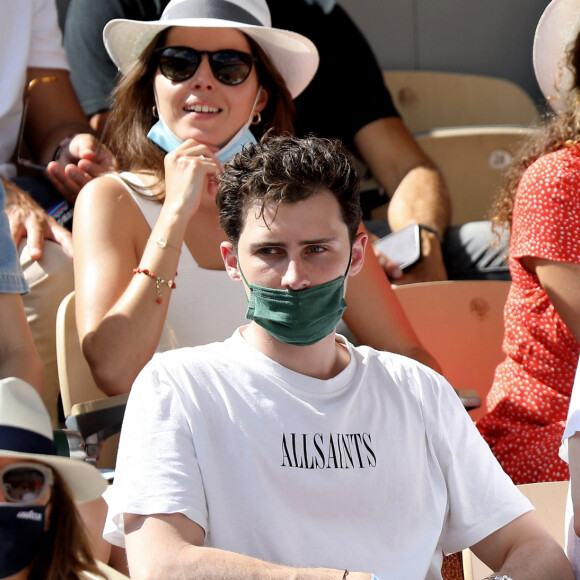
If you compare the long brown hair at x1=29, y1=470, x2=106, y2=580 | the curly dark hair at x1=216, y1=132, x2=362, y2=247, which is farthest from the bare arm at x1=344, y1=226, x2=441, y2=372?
the long brown hair at x1=29, y1=470, x2=106, y2=580

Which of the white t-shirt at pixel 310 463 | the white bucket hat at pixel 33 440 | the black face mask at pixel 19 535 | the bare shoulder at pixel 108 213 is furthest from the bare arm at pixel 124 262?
the black face mask at pixel 19 535

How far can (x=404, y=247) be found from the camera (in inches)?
151

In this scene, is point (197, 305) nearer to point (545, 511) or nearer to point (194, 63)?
point (194, 63)

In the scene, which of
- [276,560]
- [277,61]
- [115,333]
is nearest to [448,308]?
[277,61]

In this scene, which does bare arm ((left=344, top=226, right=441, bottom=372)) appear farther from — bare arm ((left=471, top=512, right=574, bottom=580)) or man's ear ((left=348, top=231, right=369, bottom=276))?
bare arm ((left=471, top=512, right=574, bottom=580))

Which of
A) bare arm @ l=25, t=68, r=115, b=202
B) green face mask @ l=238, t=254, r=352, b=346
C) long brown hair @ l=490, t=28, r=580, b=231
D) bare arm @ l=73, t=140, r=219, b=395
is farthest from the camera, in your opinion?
bare arm @ l=25, t=68, r=115, b=202

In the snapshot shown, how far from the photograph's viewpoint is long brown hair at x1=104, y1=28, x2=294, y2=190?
3.35 metres

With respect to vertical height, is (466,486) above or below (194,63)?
below

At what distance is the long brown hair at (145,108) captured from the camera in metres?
3.35

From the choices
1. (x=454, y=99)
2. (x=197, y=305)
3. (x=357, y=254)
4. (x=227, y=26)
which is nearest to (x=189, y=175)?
(x=197, y=305)

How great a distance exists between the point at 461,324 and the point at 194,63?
1.20 metres

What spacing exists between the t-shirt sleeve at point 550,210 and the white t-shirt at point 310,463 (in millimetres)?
880

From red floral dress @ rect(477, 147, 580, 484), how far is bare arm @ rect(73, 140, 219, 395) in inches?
36.6

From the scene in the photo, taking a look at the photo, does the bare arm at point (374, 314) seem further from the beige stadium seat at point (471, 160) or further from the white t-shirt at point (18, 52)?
the beige stadium seat at point (471, 160)
